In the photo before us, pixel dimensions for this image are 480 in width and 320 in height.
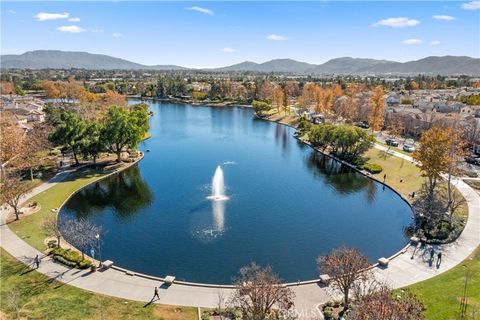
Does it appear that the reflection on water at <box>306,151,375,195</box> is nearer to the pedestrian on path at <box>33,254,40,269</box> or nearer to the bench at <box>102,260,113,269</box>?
the bench at <box>102,260,113,269</box>

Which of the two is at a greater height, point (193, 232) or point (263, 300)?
point (263, 300)

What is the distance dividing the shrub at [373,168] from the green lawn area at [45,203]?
50.4 m

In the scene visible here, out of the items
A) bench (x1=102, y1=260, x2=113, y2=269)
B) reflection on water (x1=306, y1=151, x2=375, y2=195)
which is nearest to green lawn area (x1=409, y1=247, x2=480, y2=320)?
reflection on water (x1=306, y1=151, x2=375, y2=195)

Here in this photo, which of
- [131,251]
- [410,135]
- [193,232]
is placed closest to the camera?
[131,251]

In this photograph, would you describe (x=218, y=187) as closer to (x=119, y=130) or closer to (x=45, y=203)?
(x=119, y=130)

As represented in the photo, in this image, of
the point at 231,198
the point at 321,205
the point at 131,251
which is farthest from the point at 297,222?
the point at 131,251

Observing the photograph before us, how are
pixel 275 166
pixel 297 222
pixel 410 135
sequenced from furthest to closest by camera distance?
pixel 410 135
pixel 275 166
pixel 297 222

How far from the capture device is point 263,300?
2450 centimetres

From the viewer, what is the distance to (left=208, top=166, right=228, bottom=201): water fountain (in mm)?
54237

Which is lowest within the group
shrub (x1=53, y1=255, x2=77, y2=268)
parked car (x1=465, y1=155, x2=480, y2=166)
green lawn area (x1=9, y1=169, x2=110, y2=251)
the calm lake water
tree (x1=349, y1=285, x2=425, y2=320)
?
the calm lake water

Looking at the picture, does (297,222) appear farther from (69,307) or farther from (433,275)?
(69,307)

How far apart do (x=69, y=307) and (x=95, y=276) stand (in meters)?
4.92

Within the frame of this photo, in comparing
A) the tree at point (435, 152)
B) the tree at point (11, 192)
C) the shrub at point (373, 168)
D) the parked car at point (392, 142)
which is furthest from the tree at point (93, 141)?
the parked car at point (392, 142)

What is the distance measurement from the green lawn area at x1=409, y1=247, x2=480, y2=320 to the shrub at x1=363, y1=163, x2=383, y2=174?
32.5 meters
